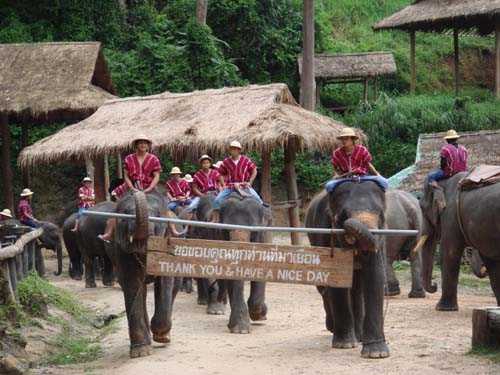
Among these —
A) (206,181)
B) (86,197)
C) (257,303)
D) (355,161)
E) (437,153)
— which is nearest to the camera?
(355,161)

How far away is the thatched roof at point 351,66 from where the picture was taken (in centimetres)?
3300

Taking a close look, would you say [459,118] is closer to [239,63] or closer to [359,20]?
[239,63]

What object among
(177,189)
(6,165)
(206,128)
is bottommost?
(177,189)

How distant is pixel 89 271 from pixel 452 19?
15.6 metres

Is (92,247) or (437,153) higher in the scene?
(437,153)

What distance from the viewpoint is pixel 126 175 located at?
11.6 meters

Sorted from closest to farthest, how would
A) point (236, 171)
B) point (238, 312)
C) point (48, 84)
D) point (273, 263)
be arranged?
1. point (273, 263)
2. point (238, 312)
3. point (236, 171)
4. point (48, 84)

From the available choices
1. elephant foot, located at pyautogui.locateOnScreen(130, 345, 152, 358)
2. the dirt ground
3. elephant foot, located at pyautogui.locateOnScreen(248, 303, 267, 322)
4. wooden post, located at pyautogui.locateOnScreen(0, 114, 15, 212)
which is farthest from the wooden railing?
wooden post, located at pyautogui.locateOnScreen(0, 114, 15, 212)

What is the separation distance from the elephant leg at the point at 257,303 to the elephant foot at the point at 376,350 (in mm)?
3703

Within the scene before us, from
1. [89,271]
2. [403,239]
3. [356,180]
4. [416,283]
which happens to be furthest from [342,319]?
[89,271]

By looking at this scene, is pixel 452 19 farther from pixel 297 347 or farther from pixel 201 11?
pixel 297 347

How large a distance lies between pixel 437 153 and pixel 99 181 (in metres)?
8.03

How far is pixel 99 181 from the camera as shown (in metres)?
24.9

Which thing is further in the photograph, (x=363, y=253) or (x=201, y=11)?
(x=201, y=11)
